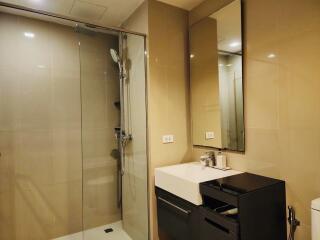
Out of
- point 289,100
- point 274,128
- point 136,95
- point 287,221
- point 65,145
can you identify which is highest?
point 136,95

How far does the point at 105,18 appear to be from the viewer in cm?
260

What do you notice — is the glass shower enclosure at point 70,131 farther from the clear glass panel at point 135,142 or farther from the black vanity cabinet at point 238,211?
the black vanity cabinet at point 238,211

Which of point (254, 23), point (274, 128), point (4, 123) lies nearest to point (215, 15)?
point (254, 23)

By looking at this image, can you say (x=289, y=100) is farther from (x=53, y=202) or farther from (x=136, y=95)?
(x=53, y=202)

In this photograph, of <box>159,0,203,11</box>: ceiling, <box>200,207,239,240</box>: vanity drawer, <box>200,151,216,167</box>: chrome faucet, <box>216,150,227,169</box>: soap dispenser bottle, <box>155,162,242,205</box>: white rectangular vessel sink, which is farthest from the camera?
<box>159,0,203,11</box>: ceiling

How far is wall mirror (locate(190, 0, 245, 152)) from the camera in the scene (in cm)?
193

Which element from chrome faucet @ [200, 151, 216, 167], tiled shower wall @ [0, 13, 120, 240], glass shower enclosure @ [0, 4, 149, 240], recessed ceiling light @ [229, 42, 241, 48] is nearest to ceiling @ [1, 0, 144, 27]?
glass shower enclosure @ [0, 4, 149, 240]

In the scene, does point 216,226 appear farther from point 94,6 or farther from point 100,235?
point 94,6

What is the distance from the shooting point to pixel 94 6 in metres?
2.33

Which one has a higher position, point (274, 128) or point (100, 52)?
point (100, 52)

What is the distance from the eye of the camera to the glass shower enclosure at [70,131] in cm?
236

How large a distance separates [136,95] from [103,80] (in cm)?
47

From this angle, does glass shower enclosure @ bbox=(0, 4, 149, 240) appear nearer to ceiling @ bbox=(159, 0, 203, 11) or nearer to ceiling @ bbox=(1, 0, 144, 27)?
ceiling @ bbox=(1, 0, 144, 27)

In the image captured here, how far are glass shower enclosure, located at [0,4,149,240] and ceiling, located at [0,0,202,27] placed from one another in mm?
157
